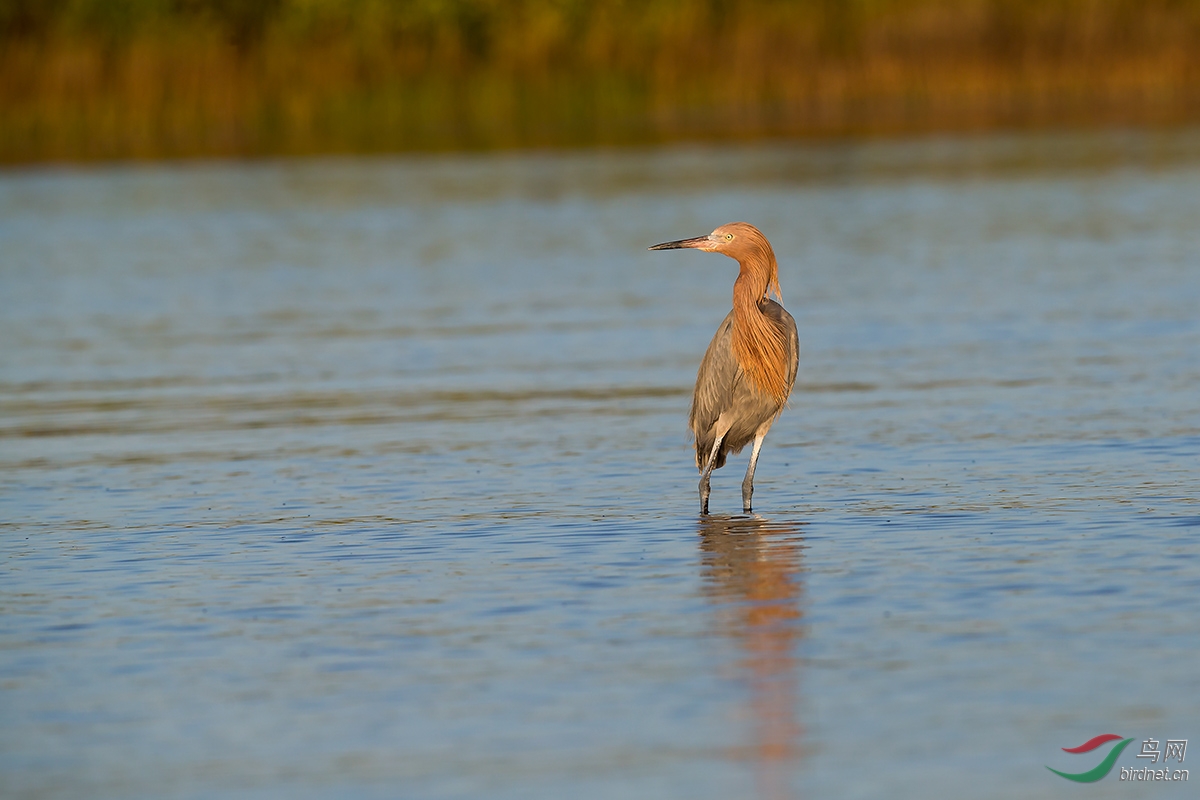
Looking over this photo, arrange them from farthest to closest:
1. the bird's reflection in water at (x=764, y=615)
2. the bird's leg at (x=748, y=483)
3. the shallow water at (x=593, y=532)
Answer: the bird's leg at (x=748, y=483)
the shallow water at (x=593, y=532)
the bird's reflection in water at (x=764, y=615)

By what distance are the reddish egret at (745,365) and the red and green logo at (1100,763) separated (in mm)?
3808

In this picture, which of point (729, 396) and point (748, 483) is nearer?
point (748, 483)

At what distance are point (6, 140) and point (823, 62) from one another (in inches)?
640

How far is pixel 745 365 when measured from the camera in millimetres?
9523

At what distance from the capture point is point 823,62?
123 feet

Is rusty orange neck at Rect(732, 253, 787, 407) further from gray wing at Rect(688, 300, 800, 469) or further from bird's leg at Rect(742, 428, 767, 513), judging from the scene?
bird's leg at Rect(742, 428, 767, 513)

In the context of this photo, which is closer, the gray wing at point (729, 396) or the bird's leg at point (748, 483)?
the bird's leg at point (748, 483)

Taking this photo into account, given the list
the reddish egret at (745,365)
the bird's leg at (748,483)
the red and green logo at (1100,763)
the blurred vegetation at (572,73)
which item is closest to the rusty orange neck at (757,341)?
the reddish egret at (745,365)

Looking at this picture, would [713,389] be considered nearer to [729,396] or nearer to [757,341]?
[729,396]

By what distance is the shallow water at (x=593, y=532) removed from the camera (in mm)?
5926

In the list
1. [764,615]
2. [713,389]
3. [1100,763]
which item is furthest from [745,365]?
[1100,763]

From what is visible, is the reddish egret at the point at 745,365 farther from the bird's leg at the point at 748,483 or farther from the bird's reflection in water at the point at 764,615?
the bird's reflection in water at the point at 764,615

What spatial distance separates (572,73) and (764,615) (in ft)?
117

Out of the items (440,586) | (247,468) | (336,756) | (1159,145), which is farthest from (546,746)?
(1159,145)
